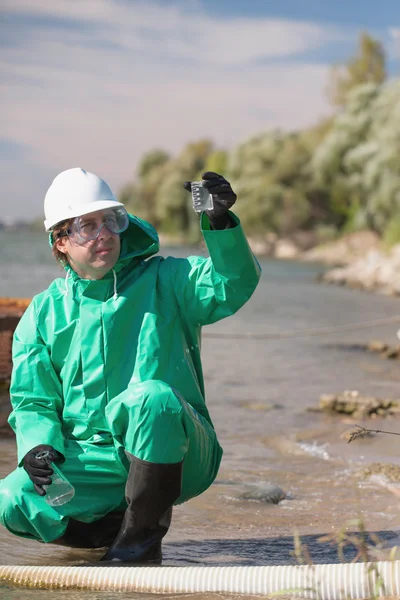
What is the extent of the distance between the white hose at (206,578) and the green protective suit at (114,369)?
0.95ft

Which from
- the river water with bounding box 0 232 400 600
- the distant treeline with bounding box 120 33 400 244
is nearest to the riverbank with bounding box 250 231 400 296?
the distant treeline with bounding box 120 33 400 244

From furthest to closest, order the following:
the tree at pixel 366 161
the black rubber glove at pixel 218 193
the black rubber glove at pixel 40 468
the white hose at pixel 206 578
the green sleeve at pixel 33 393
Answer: the tree at pixel 366 161 < the green sleeve at pixel 33 393 < the black rubber glove at pixel 40 468 < the black rubber glove at pixel 218 193 < the white hose at pixel 206 578

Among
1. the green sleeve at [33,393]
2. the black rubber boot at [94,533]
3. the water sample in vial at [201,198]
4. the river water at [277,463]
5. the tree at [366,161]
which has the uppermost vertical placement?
the water sample in vial at [201,198]

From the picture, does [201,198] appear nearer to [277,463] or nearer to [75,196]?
[75,196]

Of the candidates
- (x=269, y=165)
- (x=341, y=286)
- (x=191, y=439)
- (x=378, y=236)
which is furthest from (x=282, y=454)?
(x=269, y=165)

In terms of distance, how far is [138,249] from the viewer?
143 inches

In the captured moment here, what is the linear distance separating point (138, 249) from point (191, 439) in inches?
30.1

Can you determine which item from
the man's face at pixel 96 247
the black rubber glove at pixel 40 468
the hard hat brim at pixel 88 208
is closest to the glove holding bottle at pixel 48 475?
the black rubber glove at pixel 40 468

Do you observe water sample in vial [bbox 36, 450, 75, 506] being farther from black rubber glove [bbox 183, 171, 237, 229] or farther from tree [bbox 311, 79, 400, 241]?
tree [bbox 311, 79, 400, 241]

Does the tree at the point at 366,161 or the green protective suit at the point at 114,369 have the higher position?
the green protective suit at the point at 114,369

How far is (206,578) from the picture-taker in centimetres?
300

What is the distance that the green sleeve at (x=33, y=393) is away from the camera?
3.40 metres

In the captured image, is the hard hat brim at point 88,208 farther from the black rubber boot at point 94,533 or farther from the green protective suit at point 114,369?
the black rubber boot at point 94,533

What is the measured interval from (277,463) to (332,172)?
4199cm
